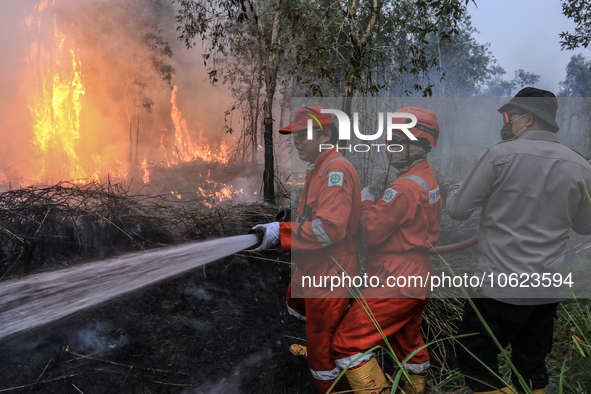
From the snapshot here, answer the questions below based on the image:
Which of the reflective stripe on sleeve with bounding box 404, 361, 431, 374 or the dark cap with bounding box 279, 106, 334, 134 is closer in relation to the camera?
the reflective stripe on sleeve with bounding box 404, 361, 431, 374

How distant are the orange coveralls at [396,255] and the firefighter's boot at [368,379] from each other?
44 mm

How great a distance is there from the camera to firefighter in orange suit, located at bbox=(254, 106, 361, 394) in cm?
223

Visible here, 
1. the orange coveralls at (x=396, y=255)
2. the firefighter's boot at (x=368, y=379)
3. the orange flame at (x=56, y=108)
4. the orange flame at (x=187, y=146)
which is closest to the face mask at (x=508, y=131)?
the orange coveralls at (x=396, y=255)

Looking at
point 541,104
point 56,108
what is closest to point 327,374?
point 541,104

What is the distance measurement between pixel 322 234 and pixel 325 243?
0.21 ft

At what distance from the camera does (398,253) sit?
2.21m

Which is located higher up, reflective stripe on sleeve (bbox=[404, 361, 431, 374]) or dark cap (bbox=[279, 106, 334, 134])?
dark cap (bbox=[279, 106, 334, 134])

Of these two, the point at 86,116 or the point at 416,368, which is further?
the point at 86,116

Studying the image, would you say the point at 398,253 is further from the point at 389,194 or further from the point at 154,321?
the point at 154,321

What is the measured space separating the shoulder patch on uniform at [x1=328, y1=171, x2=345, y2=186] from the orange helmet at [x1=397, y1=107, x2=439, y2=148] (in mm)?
530

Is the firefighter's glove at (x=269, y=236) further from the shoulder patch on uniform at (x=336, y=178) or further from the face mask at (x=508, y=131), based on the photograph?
the face mask at (x=508, y=131)

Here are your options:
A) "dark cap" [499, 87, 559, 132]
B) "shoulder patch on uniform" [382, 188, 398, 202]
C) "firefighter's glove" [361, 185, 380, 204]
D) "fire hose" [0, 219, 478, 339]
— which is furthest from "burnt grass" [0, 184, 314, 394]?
"dark cap" [499, 87, 559, 132]

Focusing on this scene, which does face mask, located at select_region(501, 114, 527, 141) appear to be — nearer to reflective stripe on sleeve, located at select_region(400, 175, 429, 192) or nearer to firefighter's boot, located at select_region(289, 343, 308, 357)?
reflective stripe on sleeve, located at select_region(400, 175, 429, 192)

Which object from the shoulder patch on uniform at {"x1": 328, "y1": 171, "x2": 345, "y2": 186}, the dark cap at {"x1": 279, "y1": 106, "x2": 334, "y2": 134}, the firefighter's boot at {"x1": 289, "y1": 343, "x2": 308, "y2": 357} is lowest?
the firefighter's boot at {"x1": 289, "y1": 343, "x2": 308, "y2": 357}
